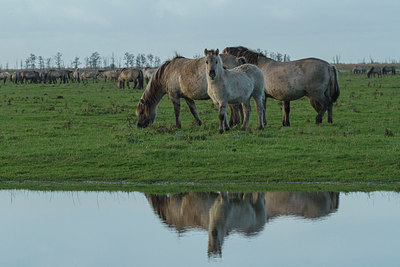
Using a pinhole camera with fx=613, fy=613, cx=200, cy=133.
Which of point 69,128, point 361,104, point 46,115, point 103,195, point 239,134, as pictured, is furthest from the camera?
Answer: point 361,104

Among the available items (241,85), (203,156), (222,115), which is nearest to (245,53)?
(241,85)

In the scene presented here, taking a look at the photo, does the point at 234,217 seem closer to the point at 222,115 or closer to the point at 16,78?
the point at 222,115

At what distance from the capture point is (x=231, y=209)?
8.41m

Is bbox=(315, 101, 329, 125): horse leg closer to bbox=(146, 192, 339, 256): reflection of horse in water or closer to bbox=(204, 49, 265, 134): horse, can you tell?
bbox=(204, 49, 265, 134): horse

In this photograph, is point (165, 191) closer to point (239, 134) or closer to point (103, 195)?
point (103, 195)

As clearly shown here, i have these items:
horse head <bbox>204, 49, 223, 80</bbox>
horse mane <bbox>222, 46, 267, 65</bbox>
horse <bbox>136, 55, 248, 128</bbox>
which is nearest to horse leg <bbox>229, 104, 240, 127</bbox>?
horse <bbox>136, 55, 248, 128</bbox>

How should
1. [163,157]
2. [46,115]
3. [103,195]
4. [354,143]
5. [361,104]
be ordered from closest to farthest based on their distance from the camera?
[103,195] → [163,157] → [354,143] → [46,115] → [361,104]

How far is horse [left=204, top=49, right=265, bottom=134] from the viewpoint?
1437cm

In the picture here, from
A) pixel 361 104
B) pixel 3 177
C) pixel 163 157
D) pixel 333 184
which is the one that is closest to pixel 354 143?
pixel 333 184

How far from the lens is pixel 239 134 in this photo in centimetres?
1477

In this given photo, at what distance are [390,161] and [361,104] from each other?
1310 centimetres

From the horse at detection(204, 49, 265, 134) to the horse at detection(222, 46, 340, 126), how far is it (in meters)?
1.78

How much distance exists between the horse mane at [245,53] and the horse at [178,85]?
0.68m

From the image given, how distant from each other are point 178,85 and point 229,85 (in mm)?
2442
